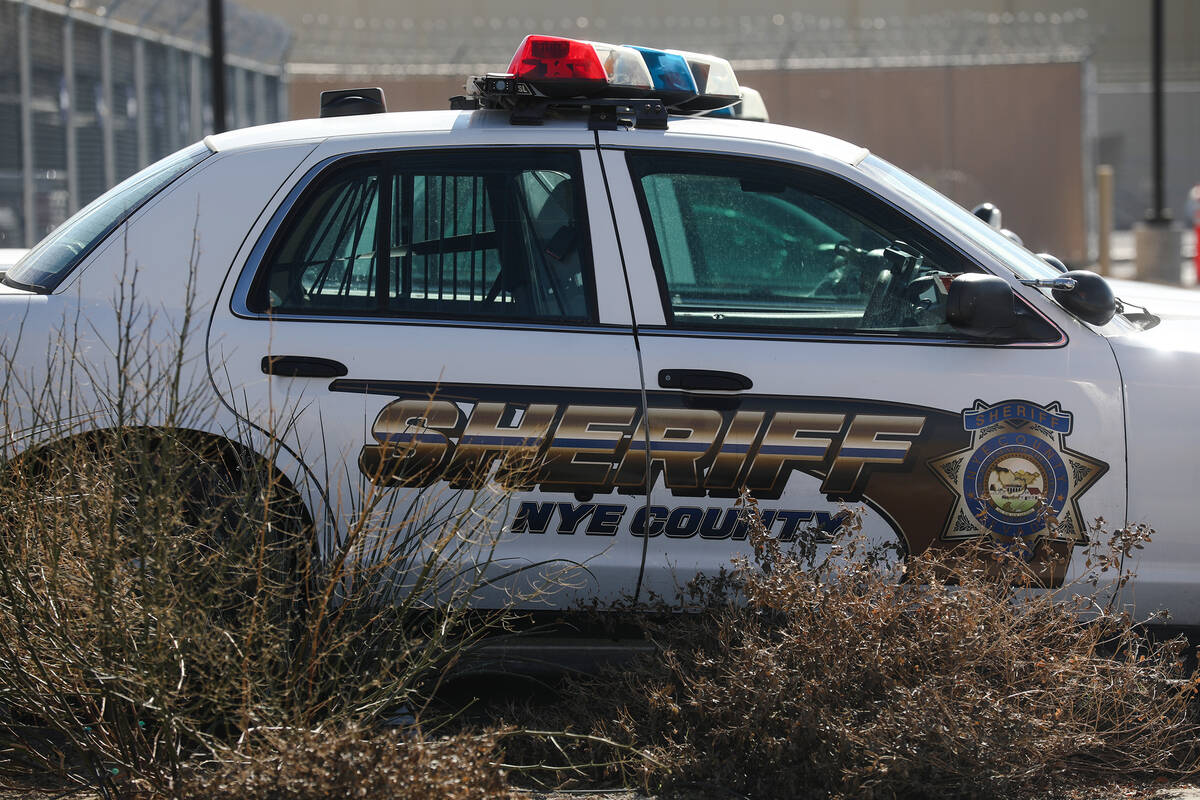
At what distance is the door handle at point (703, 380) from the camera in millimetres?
3971

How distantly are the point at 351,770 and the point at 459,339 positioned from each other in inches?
58.3

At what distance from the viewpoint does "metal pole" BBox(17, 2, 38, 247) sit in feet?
39.8

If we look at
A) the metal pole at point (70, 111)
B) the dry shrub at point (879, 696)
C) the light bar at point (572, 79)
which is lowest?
the dry shrub at point (879, 696)

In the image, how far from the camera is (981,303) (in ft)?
12.8

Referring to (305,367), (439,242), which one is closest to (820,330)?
(439,242)

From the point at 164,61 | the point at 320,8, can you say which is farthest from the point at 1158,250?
the point at 320,8

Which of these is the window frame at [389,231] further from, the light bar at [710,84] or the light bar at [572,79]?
the light bar at [710,84]

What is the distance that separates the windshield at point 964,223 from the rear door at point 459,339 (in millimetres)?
889

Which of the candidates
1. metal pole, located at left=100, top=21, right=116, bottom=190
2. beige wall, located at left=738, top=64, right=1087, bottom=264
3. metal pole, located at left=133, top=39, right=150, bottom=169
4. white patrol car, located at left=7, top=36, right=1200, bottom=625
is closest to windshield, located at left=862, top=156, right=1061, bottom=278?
white patrol car, located at left=7, top=36, right=1200, bottom=625

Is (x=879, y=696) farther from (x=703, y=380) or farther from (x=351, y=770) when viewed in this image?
(x=351, y=770)

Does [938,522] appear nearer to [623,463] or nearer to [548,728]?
[623,463]

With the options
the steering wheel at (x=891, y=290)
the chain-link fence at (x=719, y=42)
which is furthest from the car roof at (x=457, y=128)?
the chain-link fence at (x=719, y=42)

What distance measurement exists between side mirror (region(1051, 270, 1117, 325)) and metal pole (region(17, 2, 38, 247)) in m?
10.2

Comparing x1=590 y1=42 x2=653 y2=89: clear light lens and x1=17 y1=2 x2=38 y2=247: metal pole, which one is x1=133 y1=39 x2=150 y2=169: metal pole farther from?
x1=590 y1=42 x2=653 y2=89: clear light lens
